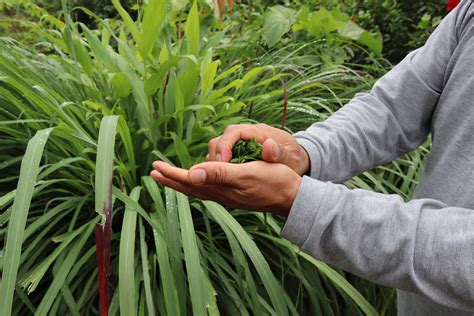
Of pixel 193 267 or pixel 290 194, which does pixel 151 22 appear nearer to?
pixel 193 267

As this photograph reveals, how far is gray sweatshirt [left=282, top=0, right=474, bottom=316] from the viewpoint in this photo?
644mm

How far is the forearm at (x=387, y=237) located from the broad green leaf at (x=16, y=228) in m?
0.45

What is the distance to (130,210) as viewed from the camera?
1.12m

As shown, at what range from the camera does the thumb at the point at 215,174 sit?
66 centimetres

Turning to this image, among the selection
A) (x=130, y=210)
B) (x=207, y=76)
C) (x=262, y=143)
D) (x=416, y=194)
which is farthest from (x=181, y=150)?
(x=416, y=194)

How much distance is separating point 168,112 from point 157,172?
0.74 m

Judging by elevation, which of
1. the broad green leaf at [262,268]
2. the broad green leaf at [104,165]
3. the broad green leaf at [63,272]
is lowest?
the broad green leaf at [262,268]

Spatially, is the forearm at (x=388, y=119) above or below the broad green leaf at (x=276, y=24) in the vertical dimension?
above

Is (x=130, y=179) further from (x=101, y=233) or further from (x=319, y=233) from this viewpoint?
(x=319, y=233)

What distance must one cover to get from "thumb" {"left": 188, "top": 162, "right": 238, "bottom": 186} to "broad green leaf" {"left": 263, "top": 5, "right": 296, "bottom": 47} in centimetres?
154

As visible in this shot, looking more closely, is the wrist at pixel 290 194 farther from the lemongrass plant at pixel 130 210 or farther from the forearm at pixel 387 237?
the lemongrass plant at pixel 130 210

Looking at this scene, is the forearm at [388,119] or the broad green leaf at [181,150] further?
the broad green leaf at [181,150]

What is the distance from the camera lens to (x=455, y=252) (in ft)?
2.06

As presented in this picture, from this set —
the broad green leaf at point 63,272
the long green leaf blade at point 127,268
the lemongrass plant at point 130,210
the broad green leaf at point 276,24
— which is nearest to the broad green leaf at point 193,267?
the lemongrass plant at point 130,210
